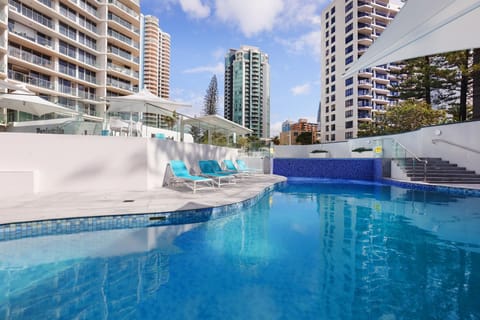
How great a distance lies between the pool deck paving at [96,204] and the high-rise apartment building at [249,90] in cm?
7837

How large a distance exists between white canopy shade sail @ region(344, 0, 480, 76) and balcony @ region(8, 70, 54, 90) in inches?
1166

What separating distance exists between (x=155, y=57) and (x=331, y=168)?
275ft

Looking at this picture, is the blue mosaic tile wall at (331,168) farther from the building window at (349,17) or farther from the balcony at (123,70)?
the building window at (349,17)

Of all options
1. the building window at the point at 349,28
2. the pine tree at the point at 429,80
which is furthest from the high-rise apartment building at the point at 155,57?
the pine tree at the point at 429,80

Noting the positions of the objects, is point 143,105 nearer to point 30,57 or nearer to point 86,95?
point 30,57

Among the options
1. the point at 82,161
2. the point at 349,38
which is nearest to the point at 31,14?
A: the point at 82,161

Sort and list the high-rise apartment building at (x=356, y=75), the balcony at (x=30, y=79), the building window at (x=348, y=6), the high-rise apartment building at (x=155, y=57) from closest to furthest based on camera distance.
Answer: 1. the balcony at (x=30, y=79)
2. the high-rise apartment building at (x=356, y=75)
3. the building window at (x=348, y=6)
4. the high-rise apartment building at (x=155, y=57)

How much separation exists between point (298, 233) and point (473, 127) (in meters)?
10.9

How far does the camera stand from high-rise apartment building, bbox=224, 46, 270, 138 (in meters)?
85.3

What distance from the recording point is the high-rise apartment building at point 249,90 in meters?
85.3

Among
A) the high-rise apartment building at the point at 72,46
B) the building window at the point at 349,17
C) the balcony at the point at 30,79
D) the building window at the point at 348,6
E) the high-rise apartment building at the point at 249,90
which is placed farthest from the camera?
the high-rise apartment building at the point at 249,90

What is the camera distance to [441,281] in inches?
110

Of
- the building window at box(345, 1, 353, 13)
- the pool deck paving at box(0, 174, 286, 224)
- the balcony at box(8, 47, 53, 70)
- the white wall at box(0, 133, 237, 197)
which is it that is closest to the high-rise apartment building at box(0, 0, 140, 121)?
the balcony at box(8, 47, 53, 70)

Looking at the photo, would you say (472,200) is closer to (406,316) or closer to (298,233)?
(298,233)
